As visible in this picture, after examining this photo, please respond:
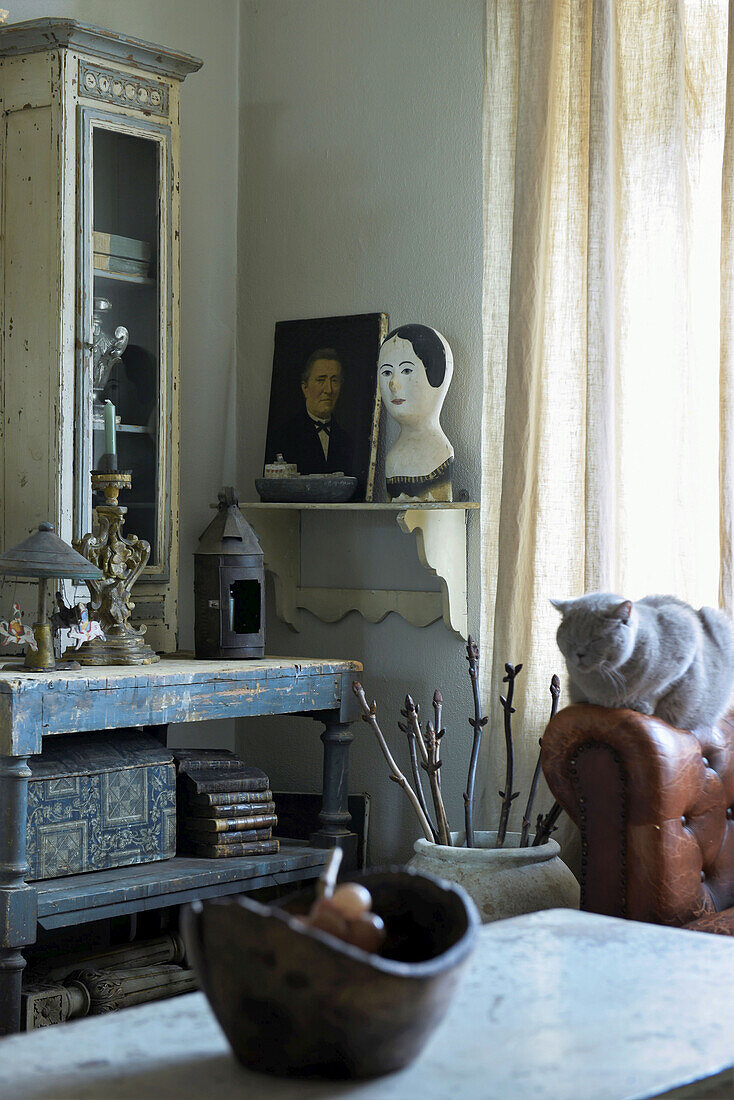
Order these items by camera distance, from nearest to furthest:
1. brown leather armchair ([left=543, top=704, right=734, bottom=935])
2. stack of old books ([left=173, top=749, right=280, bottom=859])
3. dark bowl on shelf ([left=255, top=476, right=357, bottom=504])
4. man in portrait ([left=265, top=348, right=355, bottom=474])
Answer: brown leather armchair ([left=543, top=704, right=734, bottom=935]), stack of old books ([left=173, top=749, right=280, bottom=859]), dark bowl on shelf ([left=255, top=476, right=357, bottom=504]), man in portrait ([left=265, top=348, right=355, bottom=474])

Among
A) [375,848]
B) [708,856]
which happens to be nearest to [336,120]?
[375,848]

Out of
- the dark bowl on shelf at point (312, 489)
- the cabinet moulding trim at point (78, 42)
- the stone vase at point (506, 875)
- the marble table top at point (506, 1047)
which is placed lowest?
the stone vase at point (506, 875)

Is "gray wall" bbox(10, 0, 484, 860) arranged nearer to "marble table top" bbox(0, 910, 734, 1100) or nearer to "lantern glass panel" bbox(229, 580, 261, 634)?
"lantern glass panel" bbox(229, 580, 261, 634)

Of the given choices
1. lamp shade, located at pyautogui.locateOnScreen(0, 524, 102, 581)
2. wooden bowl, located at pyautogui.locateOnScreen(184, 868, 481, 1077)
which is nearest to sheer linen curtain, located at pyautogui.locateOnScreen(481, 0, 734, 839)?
lamp shade, located at pyautogui.locateOnScreen(0, 524, 102, 581)

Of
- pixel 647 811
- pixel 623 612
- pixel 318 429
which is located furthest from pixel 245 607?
pixel 647 811

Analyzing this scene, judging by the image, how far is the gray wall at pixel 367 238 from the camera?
3.04 metres

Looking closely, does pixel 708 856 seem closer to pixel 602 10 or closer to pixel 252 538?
pixel 252 538

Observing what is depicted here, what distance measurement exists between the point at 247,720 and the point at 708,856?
1633 mm

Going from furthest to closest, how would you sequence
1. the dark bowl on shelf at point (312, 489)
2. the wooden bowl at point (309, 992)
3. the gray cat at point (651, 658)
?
the dark bowl on shelf at point (312, 489) < the gray cat at point (651, 658) < the wooden bowl at point (309, 992)

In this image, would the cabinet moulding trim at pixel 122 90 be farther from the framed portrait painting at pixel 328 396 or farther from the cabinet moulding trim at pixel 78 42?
the framed portrait painting at pixel 328 396

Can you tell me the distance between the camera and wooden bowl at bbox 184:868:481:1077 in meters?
0.88

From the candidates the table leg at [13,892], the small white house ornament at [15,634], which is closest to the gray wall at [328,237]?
the small white house ornament at [15,634]

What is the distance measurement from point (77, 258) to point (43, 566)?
77 centimetres

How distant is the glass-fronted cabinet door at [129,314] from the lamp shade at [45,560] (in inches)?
11.2
